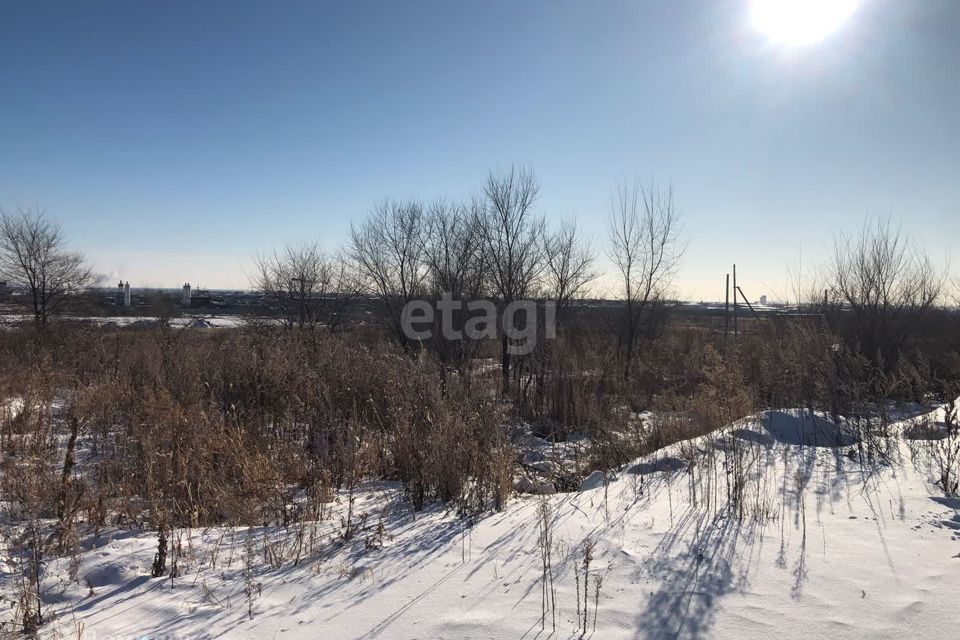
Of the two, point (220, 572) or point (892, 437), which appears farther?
point (892, 437)

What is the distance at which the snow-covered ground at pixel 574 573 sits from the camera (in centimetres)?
229

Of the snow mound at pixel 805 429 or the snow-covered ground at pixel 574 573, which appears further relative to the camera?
the snow mound at pixel 805 429

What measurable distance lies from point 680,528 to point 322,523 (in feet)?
7.80

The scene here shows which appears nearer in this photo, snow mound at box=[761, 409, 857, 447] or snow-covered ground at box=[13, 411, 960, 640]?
snow-covered ground at box=[13, 411, 960, 640]

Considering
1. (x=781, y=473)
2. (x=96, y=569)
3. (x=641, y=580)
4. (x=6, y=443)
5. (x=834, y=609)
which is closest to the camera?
(x=834, y=609)

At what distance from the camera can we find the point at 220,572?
9.46 feet

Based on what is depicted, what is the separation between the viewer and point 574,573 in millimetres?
2740

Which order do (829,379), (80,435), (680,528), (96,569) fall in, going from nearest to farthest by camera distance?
(96,569) < (680,528) < (80,435) < (829,379)

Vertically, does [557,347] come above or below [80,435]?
above

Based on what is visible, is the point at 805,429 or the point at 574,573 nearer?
the point at 574,573

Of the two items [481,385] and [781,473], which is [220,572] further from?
[781,473]

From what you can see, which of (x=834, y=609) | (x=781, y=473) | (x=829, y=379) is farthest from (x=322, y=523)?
(x=829, y=379)

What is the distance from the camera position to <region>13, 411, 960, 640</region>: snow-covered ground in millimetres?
2285

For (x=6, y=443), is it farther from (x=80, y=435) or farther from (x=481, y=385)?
(x=481, y=385)
